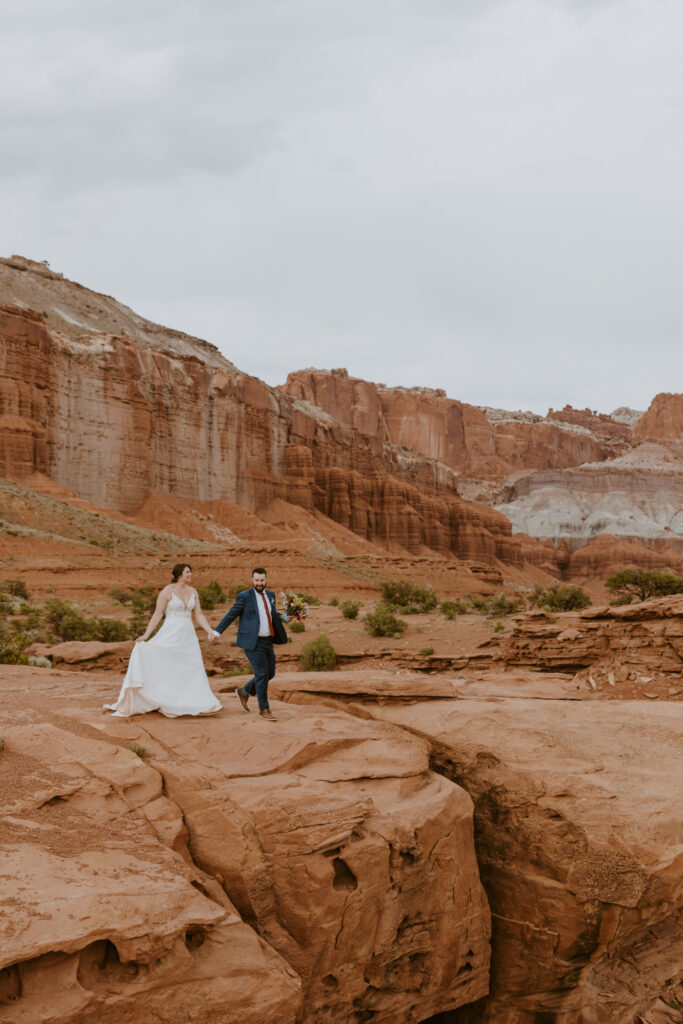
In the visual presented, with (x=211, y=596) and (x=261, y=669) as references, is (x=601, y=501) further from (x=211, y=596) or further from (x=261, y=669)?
(x=261, y=669)

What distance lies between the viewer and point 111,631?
2247 centimetres

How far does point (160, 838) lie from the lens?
5559mm

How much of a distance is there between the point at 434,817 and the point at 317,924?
136cm

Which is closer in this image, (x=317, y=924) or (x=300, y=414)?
(x=317, y=924)

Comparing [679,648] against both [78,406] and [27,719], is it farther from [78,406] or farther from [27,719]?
[78,406]

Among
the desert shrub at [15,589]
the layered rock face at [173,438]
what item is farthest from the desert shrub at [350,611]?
the layered rock face at [173,438]

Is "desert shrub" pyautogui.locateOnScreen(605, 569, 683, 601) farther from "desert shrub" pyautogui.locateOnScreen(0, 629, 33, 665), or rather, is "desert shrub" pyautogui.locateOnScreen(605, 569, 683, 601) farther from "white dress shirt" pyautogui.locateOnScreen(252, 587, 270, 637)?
"white dress shirt" pyautogui.locateOnScreen(252, 587, 270, 637)

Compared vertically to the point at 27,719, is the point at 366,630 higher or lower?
lower

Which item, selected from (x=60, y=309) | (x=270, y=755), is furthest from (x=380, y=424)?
(x=270, y=755)

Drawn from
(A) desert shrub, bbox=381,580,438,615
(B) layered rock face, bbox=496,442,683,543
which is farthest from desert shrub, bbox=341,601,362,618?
(B) layered rock face, bbox=496,442,683,543

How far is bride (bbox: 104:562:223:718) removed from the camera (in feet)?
23.8

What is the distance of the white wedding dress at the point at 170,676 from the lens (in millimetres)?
7242

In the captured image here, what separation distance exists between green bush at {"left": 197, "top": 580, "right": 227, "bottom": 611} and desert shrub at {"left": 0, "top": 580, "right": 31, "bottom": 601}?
645 centimetres

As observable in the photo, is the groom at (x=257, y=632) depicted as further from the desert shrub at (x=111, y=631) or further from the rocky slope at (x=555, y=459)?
the rocky slope at (x=555, y=459)
